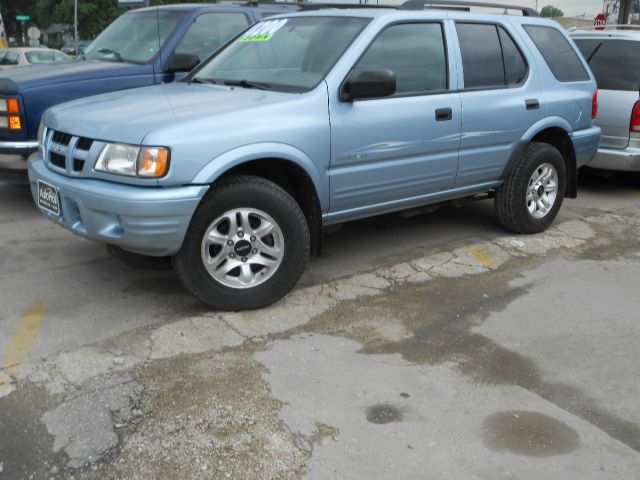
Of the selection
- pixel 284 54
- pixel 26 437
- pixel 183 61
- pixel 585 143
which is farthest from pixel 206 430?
pixel 585 143

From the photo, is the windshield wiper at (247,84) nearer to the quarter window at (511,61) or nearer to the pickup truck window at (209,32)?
the quarter window at (511,61)

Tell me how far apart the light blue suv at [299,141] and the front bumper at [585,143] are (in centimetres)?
26

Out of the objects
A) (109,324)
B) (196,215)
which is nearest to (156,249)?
(196,215)

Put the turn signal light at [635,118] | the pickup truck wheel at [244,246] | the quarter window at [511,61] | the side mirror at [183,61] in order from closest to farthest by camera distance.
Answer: the pickup truck wheel at [244,246] < the quarter window at [511,61] < the side mirror at [183,61] < the turn signal light at [635,118]

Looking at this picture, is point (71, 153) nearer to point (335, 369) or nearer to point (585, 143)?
point (335, 369)

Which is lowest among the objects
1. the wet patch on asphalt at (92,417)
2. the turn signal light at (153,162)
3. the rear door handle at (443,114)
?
the wet patch on asphalt at (92,417)

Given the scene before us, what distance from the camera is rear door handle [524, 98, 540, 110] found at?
5.53 metres

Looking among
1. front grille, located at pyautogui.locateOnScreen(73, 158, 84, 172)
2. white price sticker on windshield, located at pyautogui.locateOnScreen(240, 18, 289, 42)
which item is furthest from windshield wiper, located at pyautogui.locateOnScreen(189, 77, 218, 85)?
front grille, located at pyautogui.locateOnScreen(73, 158, 84, 172)

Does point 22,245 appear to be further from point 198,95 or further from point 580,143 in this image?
point 580,143

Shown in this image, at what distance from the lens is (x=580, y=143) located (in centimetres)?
611

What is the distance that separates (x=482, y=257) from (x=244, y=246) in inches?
87.5

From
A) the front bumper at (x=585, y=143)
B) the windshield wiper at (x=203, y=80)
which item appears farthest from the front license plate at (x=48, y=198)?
the front bumper at (x=585, y=143)

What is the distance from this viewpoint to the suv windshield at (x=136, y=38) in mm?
6895

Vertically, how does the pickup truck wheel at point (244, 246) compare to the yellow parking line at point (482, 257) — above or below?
above
